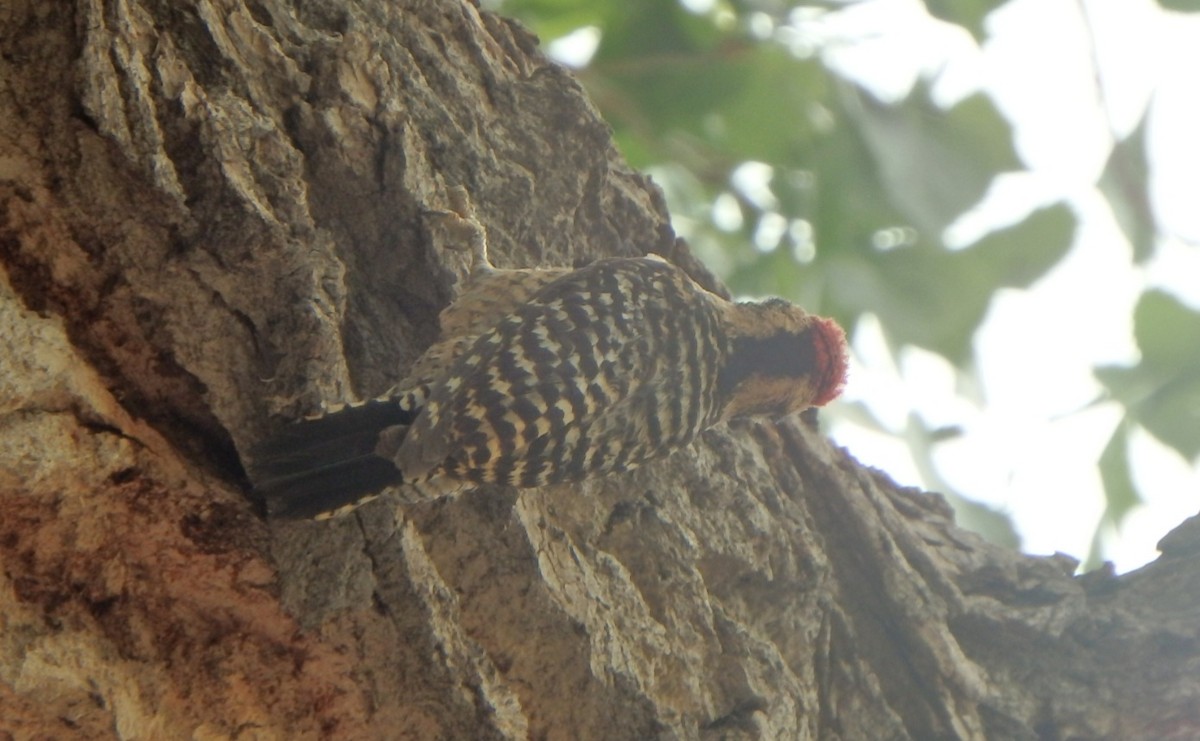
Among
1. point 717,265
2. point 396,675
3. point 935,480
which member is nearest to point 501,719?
point 396,675

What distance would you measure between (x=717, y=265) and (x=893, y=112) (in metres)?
1.61

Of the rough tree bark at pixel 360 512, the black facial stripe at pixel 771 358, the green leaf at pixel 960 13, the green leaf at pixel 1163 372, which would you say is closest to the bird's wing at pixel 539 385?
the rough tree bark at pixel 360 512

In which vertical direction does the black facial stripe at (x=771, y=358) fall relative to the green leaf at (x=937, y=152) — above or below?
below

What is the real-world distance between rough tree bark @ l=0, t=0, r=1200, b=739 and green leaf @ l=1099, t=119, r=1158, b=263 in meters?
1.31

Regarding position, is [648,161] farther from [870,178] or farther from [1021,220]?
[1021,220]

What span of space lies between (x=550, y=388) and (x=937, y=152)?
8.60ft

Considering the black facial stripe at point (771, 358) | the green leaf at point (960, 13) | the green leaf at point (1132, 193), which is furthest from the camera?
the green leaf at point (960, 13)

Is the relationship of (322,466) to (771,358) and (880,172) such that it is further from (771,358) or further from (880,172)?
(880,172)

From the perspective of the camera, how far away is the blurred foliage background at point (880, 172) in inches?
155

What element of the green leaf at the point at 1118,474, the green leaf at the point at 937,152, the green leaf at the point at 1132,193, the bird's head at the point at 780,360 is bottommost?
the green leaf at the point at 1118,474

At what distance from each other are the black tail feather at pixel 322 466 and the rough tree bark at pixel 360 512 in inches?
6.3

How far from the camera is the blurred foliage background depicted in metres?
3.95

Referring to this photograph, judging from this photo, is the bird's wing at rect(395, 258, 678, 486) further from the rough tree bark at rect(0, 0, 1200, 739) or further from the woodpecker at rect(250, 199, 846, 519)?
the rough tree bark at rect(0, 0, 1200, 739)

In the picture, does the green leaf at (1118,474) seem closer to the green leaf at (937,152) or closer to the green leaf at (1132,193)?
the green leaf at (1132,193)
